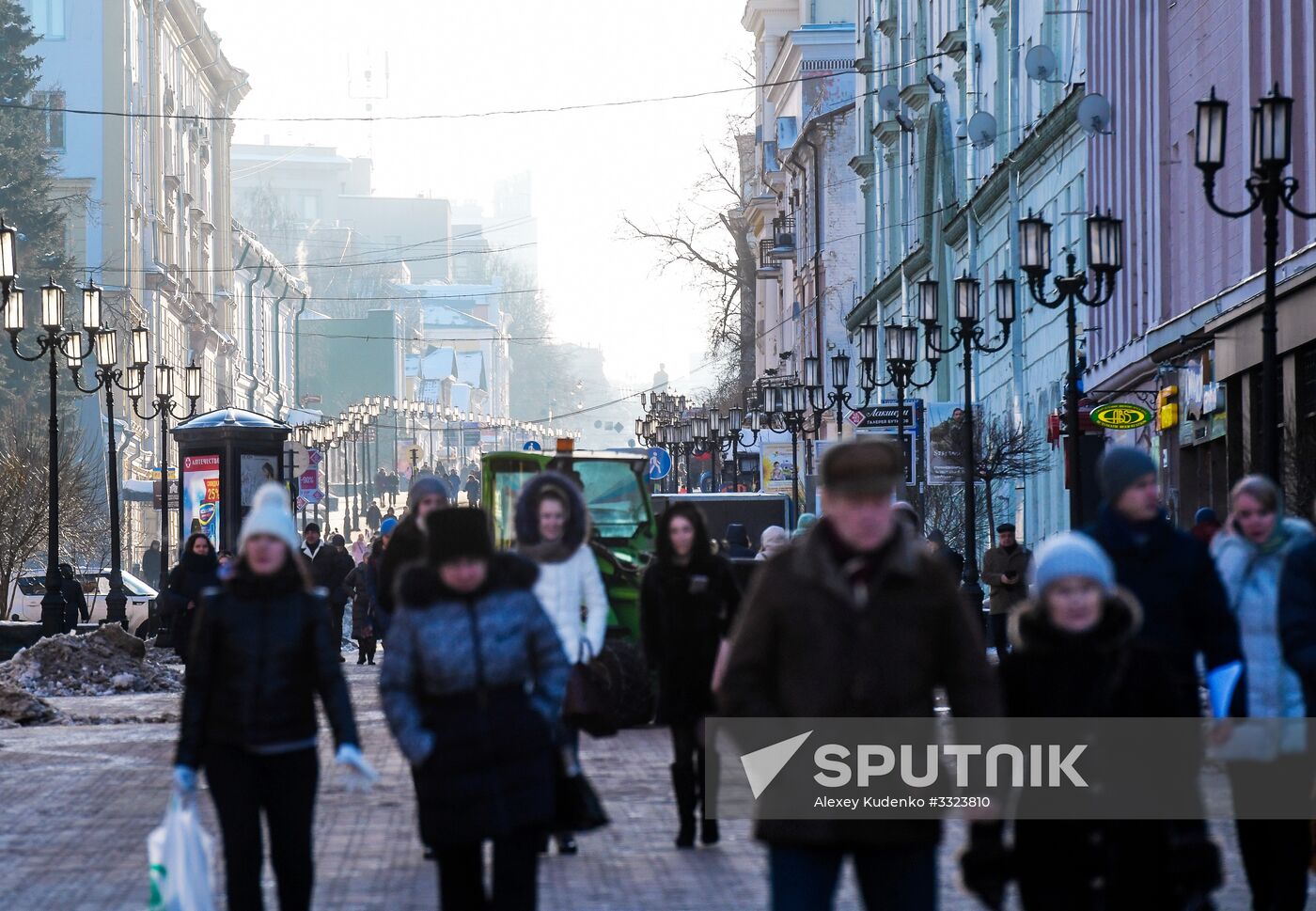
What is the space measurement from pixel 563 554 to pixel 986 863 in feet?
16.2

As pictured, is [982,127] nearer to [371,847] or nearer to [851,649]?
[371,847]

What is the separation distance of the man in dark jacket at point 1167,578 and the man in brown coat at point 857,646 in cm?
234

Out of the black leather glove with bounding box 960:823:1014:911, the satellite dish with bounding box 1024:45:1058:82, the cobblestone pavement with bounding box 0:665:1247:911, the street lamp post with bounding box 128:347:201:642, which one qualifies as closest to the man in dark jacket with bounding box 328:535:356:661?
the street lamp post with bounding box 128:347:201:642

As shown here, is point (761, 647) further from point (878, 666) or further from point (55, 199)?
point (55, 199)

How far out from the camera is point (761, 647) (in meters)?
5.83

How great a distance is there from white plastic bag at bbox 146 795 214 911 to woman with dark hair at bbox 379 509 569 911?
35.9 inches

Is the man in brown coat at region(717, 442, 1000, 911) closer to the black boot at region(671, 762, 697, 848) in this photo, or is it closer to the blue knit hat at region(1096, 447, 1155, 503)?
the blue knit hat at region(1096, 447, 1155, 503)

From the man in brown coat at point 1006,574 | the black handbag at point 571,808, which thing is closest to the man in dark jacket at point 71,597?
the man in brown coat at point 1006,574

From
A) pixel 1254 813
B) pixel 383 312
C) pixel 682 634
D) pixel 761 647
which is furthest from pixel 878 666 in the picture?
pixel 383 312

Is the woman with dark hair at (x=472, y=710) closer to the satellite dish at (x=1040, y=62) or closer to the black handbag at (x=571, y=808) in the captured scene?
the black handbag at (x=571, y=808)

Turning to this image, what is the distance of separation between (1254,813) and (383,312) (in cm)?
17508

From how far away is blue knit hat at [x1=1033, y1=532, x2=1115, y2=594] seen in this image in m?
6.42

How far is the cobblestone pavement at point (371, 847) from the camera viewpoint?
9.86 metres

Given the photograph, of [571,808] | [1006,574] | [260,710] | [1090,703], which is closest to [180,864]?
[260,710]
